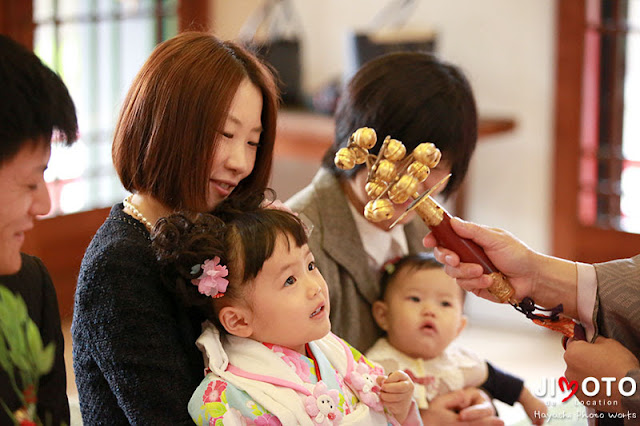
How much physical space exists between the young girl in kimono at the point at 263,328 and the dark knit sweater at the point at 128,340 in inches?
1.4

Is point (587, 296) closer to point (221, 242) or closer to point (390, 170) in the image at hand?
point (390, 170)

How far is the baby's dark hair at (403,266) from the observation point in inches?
68.7

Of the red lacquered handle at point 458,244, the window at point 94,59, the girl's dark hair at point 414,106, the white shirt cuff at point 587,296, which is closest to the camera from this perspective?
the red lacquered handle at point 458,244

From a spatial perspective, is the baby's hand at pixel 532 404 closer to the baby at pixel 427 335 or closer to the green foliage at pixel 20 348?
the baby at pixel 427 335

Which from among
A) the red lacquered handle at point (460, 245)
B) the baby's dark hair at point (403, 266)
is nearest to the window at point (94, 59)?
the baby's dark hair at point (403, 266)

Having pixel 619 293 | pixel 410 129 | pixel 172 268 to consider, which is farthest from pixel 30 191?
pixel 619 293

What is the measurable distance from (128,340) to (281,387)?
236mm

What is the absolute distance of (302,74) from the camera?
13.4 ft

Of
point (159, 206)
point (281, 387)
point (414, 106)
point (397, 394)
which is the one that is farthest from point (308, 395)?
point (414, 106)

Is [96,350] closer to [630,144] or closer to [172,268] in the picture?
[172,268]

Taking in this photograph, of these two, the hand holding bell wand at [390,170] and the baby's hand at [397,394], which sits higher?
the hand holding bell wand at [390,170]

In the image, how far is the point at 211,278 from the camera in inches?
48.1

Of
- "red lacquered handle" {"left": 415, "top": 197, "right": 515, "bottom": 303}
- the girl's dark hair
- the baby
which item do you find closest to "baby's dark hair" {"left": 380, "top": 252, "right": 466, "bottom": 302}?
the baby

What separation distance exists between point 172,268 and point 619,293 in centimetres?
76
